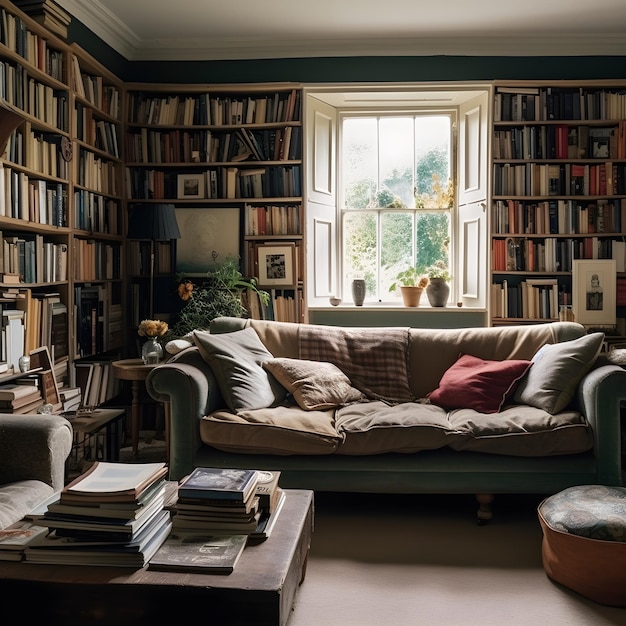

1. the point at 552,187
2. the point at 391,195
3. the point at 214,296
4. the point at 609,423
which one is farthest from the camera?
the point at 391,195

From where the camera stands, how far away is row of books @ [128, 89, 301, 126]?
5.36 m

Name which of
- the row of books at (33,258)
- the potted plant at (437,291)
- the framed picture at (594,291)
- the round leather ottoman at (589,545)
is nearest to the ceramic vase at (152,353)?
the row of books at (33,258)

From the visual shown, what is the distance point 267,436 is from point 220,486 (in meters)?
1.15

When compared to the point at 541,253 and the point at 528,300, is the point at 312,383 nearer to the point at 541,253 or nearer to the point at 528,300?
the point at 528,300

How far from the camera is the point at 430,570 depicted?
2.72m

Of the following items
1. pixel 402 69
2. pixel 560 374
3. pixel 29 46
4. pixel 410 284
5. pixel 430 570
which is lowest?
pixel 430 570

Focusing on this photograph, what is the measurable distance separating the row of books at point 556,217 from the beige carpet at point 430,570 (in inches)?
96.8

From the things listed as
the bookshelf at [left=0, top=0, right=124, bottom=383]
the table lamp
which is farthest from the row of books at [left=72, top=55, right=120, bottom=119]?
the table lamp

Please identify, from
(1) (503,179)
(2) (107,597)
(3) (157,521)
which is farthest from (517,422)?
(1) (503,179)

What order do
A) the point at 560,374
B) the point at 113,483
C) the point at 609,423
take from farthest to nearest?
the point at 560,374, the point at 609,423, the point at 113,483

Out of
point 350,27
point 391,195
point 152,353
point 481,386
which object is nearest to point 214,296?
point 152,353

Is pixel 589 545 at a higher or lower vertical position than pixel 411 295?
lower

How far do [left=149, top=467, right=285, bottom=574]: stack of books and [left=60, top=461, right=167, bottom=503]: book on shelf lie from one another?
120 mm

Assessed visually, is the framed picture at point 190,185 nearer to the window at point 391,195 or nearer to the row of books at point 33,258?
the window at point 391,195
